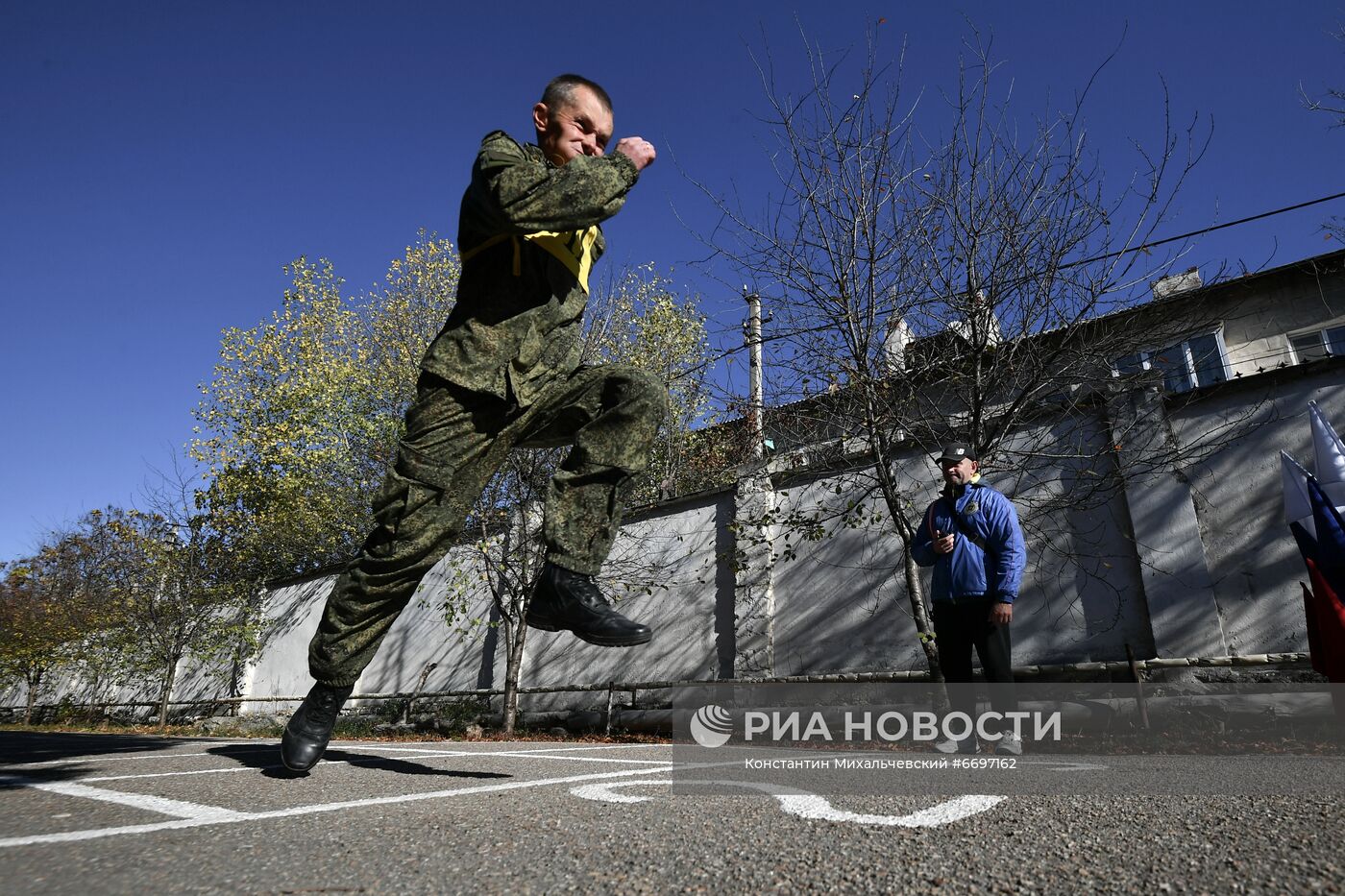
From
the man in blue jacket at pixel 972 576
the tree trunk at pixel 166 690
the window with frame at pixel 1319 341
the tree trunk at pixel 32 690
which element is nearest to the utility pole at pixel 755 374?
the man in blue jacket at pixel 972 576

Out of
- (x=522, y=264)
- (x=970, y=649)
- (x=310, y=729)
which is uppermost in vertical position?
(x=522, y=264)

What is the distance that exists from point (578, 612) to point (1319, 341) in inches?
692

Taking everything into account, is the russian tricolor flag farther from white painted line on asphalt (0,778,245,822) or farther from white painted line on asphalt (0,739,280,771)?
white painted line on asphalt (0,739,280,771)

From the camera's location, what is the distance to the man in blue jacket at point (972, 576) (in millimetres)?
3943

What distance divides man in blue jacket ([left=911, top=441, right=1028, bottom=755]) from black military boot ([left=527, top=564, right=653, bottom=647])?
2516 mm

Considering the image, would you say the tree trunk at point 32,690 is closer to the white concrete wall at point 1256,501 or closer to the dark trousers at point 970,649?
the dark trousers at point 970,649

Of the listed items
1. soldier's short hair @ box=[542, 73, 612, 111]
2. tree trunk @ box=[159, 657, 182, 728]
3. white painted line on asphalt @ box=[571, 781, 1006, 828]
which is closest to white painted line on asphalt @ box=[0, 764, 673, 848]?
white painted line on asphalt @ box=[571, 781, 1006, 828]

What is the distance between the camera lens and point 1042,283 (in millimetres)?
6633

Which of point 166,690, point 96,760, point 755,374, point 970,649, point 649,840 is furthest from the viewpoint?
point 166,690

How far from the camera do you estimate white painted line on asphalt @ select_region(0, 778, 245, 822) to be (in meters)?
1.58

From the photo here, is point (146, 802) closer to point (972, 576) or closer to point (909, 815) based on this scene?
point (909, 815)

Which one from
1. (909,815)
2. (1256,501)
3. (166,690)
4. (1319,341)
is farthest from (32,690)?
(1319,341)

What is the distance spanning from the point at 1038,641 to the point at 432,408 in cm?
643

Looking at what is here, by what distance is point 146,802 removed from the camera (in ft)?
5.77
